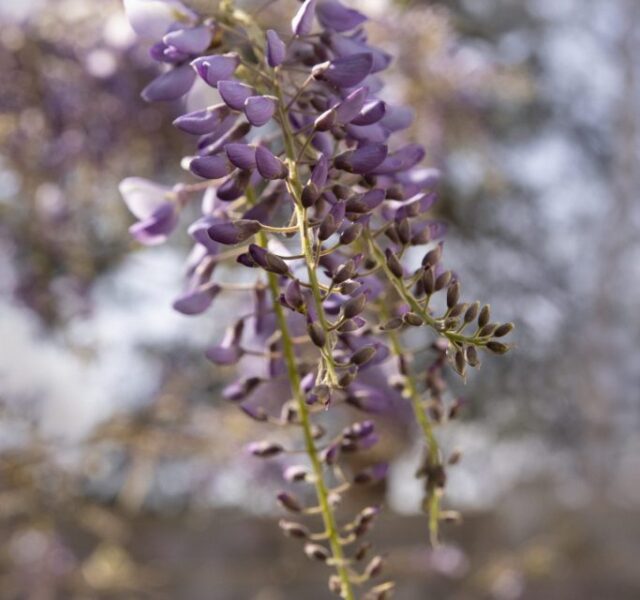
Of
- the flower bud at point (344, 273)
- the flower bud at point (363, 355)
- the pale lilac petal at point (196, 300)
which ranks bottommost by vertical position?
the pale lilac petal at point (196, 300)

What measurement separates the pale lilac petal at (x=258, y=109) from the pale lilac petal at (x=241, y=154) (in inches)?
0.6

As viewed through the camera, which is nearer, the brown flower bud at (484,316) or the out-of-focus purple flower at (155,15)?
the brown flower bud at (484,316)

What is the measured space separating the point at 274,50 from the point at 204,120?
63mm

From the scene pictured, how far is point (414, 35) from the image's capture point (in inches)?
76.9

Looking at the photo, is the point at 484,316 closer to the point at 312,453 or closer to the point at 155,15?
the point at 312,453

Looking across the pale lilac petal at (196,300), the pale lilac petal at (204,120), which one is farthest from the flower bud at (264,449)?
the pale lilac petal at (204,120)

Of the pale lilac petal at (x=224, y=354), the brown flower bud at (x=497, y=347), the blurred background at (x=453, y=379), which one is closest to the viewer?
the brown flower bud at (x=497, y=347)

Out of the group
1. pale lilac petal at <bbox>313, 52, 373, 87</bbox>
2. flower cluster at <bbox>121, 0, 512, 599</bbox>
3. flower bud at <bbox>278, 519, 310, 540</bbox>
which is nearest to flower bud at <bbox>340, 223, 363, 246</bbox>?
flower cluster at <bbox>121, 0, 512, 599</bbox>

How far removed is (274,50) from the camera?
1.98 feet

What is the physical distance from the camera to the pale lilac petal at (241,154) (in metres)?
0.57

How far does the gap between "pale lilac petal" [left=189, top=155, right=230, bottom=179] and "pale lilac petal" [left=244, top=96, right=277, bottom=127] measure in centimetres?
3

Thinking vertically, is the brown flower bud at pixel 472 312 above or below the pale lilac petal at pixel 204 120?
above

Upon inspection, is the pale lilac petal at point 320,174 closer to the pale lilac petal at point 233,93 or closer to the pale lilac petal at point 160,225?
the pale lilac petal at point 233,93

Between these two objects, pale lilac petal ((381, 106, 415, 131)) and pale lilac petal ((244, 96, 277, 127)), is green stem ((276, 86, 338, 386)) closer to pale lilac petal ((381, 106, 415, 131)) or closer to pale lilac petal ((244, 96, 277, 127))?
pale lilac petal ((244, 96, 277, 127))
